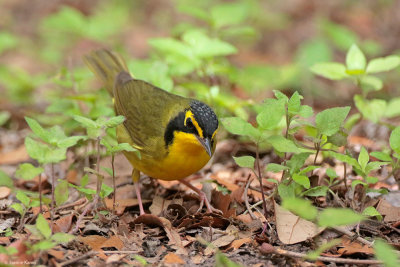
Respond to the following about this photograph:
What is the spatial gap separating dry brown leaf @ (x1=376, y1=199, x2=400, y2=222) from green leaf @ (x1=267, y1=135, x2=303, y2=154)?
1.11m

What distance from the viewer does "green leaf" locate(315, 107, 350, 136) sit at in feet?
13.9

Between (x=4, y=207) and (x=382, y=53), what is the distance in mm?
7723

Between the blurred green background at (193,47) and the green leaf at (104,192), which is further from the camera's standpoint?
the blurred green background at (193,47)

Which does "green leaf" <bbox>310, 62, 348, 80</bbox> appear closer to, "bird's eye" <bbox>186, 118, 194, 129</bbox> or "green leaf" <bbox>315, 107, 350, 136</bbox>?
"green leaf" <bbox>315, 107, 350, 136</bbox>

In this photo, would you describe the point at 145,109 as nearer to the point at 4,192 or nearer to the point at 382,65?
the point at 4,192

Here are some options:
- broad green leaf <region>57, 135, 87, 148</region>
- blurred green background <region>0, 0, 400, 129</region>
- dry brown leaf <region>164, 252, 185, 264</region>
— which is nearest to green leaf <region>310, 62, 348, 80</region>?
blurred green background <region>0, 0, 400, 129</region>

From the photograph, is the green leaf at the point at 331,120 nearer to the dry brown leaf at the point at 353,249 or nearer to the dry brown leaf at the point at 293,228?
the dry brown leaf at the point at 293,228

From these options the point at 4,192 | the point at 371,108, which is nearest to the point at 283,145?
the point at 371,108

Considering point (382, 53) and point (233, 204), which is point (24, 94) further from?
point (382, 53)

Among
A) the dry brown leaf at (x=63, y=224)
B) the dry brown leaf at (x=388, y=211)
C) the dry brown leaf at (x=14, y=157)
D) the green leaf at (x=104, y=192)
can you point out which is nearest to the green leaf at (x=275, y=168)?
the dry brown leaf at (x=388, y=211)

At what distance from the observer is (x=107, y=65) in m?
6.68

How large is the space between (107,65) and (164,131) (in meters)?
1.96

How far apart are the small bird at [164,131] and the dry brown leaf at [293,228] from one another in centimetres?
68

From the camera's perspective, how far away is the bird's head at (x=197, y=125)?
15.0 ft
